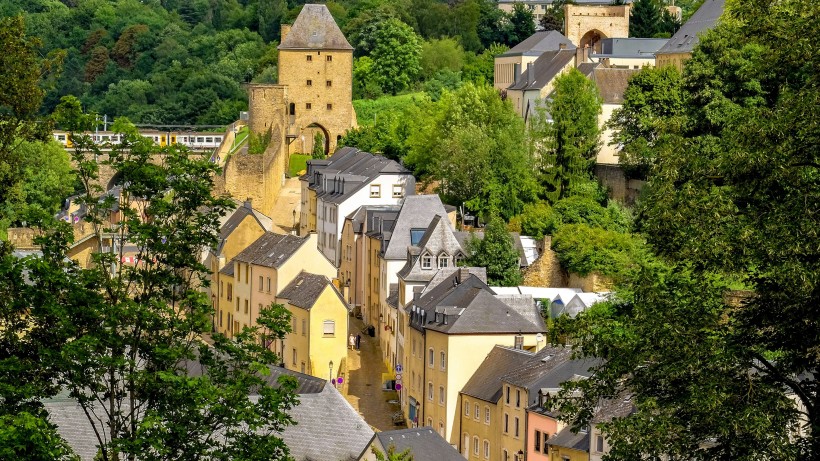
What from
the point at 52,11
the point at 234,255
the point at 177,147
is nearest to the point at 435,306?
the point at 234,255

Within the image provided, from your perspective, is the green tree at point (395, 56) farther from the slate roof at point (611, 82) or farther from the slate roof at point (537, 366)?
the slate roof at point (537, 366)

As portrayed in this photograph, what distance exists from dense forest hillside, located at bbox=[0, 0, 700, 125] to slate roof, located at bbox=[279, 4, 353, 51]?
43.3 feet

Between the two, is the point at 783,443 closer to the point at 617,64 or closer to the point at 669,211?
the point at 669,211

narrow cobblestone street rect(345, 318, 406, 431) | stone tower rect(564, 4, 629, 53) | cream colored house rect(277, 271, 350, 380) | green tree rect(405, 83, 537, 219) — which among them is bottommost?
narrow cobblestone street rect(345, 318, 406, 431)

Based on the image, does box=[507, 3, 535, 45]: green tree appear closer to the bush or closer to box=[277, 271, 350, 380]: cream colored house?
the bush

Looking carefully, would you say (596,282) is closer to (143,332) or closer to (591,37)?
(143,332)

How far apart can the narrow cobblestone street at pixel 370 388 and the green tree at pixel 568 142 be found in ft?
27.9

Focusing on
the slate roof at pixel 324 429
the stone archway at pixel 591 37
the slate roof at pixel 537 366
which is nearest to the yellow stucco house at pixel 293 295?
the slate roof at pixel 537 366

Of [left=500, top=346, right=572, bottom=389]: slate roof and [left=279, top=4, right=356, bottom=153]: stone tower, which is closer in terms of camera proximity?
[left=500, top=346, right=572, bottom=389]: slate roof

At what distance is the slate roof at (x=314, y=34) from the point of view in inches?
3223

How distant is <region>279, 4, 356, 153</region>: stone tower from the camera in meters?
81.2

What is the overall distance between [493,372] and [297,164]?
3645 centimetres

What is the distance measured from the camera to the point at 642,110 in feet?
185

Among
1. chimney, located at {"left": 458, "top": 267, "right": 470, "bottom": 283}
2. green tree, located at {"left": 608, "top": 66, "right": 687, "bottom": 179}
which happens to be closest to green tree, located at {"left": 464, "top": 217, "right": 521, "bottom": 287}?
chimney, located at {"left": 458, "top": 267, "right": 470, "bottom": 283}
